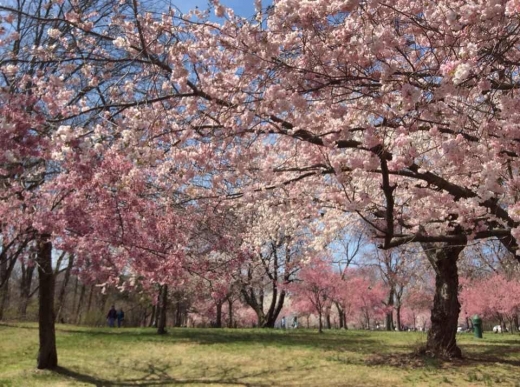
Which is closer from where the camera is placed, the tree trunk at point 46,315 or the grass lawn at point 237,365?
the grass lawn at point 237,365

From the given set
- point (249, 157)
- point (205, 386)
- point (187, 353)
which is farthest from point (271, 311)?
point (249, 157)

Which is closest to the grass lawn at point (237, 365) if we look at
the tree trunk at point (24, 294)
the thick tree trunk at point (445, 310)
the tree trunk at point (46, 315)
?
the tree trunk at point (46, 315)

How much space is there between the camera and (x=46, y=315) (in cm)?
994

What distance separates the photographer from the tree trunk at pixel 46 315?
379 inches

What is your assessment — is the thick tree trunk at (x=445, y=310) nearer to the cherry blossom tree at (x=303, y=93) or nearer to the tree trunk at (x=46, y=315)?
the cherry blossom tree at (x=303, y=93)

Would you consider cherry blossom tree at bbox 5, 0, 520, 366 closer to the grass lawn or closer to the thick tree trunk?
the grass lawn

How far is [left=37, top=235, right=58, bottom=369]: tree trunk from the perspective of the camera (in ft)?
31.6

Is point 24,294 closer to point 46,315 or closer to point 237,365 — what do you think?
point 46,315

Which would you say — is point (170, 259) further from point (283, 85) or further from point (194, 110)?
point (283, 85)

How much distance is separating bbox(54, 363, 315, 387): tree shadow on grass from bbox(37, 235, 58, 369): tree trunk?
0.33 m

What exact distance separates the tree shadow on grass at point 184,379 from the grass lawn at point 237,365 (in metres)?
0.02

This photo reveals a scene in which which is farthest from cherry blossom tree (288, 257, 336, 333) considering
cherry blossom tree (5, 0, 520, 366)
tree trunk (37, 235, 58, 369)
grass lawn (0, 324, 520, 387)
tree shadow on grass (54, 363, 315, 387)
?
cherry blossom tree (5, 0, 520, 366)

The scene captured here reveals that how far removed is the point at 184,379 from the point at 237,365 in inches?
71.9

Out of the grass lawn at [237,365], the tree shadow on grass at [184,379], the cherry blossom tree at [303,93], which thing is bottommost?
the tree shadow on grass at [184,379]
